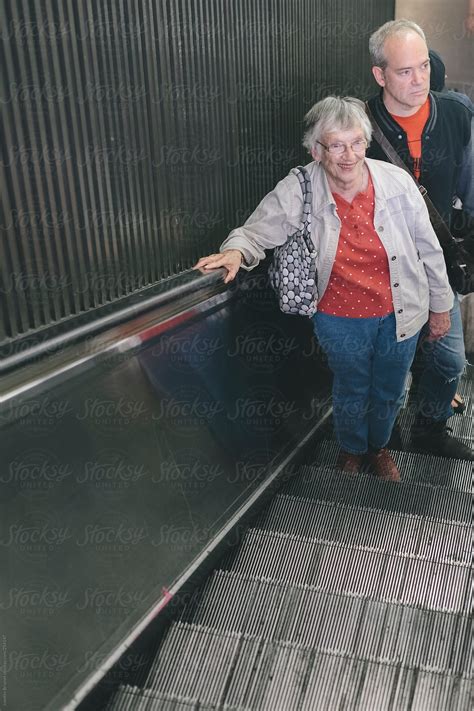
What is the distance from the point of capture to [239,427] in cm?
358

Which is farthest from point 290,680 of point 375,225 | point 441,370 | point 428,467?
point 441,370

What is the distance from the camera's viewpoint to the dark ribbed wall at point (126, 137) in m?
2.22

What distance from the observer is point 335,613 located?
9.34 feet

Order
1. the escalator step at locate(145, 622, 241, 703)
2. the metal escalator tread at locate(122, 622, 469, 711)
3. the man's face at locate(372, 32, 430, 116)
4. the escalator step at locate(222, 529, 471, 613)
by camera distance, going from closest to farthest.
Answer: the metal escalator tread at locate(122, 622, 469, 711), the escalator step at locate(145, 622, 241, 703), the escalator step at locate(222, 529, 471, 613), the man's face at locate(372, 32, 430, 116)

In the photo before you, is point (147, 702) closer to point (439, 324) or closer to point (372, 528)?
point (372, 528)

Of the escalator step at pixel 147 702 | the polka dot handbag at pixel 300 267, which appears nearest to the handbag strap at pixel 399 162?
the polka dot handbag at pixel 300 267

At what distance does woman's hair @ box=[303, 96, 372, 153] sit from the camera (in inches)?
121

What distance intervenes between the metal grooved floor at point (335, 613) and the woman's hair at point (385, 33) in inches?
85.1

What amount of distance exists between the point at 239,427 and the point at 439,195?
1.57 meters

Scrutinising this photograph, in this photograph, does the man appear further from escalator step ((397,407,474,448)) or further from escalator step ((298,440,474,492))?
escalator step ((397,407,474,448))

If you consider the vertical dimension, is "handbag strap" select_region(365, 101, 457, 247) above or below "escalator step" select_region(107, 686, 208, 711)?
above

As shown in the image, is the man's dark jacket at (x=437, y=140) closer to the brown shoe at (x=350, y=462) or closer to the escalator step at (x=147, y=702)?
the brown shoe at (x=350, y=462)

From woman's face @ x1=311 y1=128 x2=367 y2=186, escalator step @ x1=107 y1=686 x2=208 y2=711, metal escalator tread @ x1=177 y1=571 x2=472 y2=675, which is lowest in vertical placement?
metal escalator tread @ x1=177 y1=571 x2=472 y2=675

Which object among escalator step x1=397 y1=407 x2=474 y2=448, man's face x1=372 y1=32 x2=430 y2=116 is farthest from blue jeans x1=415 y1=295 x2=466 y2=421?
man's face x1=372 y1=32 x2=430 y2=116
